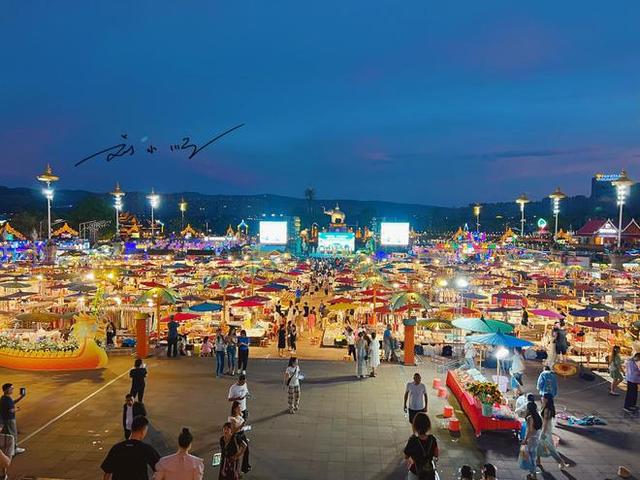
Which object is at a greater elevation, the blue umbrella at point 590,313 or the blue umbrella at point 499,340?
the blue umbrella at point 499,340

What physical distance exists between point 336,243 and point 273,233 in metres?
9.08

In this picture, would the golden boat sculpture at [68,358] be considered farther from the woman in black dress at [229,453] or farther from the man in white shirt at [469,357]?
the man in white shirt at [469,357]

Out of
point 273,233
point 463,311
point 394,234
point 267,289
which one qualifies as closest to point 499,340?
point 463,311

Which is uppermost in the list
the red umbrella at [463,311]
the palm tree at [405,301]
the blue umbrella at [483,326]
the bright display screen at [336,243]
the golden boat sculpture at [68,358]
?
the bright display screen at [336,243]

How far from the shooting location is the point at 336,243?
218 ft

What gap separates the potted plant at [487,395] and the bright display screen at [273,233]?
195 feet

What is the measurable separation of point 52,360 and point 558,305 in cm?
2254

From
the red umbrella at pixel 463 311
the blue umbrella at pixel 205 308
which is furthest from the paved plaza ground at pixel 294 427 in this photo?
the red umbrella at pixel 463 311

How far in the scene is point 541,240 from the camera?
71.9m

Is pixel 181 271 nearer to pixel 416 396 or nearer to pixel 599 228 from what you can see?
pixel 416 396

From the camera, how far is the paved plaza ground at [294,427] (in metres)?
7.13

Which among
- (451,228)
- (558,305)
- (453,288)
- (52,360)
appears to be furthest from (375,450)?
(451,228)

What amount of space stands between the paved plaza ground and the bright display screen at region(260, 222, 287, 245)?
182ft

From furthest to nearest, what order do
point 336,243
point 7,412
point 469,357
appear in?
1. point 336,243
2. point 469,357
3. point 7,412
